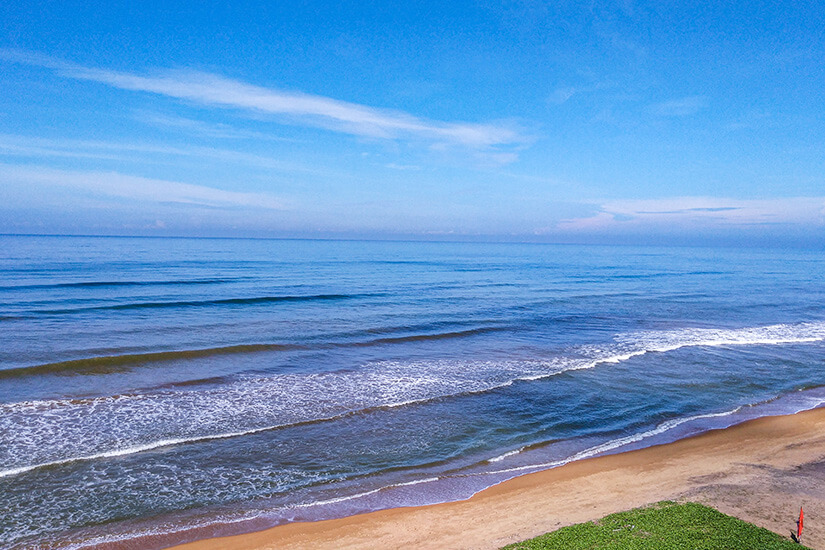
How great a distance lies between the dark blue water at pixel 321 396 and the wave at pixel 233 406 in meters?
0.08

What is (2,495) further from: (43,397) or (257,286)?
(257,286)

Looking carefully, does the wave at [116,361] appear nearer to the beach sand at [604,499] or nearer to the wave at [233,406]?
the wave at [233,406]

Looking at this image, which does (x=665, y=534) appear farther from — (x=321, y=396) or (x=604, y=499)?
(x=321, y=396)

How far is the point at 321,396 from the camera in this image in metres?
15.4

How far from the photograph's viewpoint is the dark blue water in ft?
31.6

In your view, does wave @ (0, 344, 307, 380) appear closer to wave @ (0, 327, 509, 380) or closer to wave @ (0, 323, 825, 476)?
wave @ (0, 327, 509, 380)

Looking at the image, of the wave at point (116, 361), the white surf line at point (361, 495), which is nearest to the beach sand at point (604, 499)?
the white surf line at point (361, 495)

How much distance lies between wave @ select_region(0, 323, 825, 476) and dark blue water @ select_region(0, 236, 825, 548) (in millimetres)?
76

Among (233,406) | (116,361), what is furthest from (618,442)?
(116,361)

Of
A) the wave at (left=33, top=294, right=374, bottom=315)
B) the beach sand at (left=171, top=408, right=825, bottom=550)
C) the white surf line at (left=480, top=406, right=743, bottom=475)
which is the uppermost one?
the wave at (left=33, top=294, right=374, bottom=315)

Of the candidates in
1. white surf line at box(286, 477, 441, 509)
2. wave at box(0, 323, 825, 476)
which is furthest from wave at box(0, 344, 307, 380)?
white surf line at box(286, 477, 441, 509)

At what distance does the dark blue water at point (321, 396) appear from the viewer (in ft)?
31.6

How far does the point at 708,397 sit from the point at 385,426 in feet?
35.1

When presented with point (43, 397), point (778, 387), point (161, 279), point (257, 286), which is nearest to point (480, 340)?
point (778, 387)
